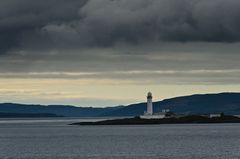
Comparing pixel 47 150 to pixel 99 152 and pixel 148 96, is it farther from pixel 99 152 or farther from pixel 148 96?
pixel 148 96

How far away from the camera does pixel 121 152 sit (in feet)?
262

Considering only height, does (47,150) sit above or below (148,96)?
below

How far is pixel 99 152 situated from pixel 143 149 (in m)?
6.80

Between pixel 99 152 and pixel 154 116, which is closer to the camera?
pixel 99 152

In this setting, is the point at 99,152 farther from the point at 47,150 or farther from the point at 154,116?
the point at 154,116

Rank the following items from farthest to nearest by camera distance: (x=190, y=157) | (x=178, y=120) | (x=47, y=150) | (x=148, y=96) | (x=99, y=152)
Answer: (x=178, y=120)
(x=148, y=96)
(x=47, y=150)
(x=99, y=152)
(x=190, y=157)

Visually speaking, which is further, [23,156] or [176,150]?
[176,150]

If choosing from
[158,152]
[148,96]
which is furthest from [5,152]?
[148,96]

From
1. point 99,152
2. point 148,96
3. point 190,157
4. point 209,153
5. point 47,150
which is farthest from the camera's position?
point 148,96

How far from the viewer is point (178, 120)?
19750 centimetres

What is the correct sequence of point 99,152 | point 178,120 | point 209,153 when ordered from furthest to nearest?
point 178,120
point 99,152
point 209,153

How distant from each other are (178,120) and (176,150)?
11601 centimetres


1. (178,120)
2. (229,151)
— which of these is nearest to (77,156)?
(229,151)

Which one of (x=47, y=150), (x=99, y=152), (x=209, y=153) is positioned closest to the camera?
(x=209, y=153)
